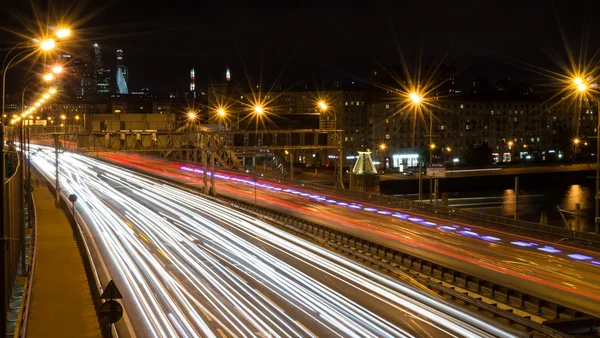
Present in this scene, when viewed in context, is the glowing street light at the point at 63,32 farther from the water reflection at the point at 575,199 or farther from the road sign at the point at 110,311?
the water reflection at the point at 575,199

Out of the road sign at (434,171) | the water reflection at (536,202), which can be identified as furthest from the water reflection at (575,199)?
the road sign at (434,171)

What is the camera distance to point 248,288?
55.4 feet

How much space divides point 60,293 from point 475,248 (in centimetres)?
1363

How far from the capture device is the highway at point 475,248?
17.2m

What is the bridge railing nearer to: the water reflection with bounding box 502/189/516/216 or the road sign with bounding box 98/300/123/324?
the road sign with bounding box 98/300/123/324

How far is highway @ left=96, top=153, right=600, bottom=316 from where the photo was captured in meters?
17.2

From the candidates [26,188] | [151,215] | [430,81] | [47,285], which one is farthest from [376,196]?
[430,81]

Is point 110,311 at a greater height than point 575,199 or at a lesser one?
greater

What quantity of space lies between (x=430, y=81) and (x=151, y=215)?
106 metres

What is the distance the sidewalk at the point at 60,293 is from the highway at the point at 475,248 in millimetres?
10398

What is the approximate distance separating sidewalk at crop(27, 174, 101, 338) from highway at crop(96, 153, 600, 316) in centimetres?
1040

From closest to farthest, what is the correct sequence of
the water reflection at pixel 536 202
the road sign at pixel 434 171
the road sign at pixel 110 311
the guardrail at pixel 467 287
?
the road sign at pixel 110 311 < the guardrail at pixel 467 287 < the road sign at pixel 434 171 < the water reflection at pixel 536 202

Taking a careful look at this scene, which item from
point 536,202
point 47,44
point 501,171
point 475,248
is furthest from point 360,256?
point 501,171

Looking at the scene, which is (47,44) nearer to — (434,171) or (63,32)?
(63,32)
